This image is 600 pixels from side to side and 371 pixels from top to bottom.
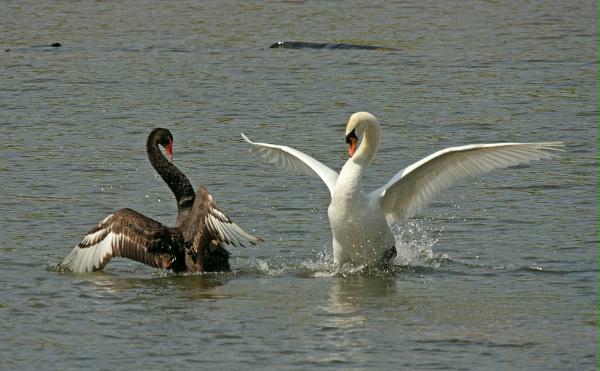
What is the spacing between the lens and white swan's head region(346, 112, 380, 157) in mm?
10156

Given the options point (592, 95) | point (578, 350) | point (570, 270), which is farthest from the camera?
point (592, 95)

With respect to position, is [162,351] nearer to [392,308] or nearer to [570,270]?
[392,308]

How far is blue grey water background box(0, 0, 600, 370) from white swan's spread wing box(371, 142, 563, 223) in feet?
1.53

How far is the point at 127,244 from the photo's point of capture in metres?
10.2

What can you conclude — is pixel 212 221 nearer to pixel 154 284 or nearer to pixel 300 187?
pixel 154 284

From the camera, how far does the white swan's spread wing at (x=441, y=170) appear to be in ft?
32.5

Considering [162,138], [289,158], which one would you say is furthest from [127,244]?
[289,158]

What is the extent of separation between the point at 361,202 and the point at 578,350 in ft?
8.42

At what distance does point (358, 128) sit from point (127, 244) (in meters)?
1.96

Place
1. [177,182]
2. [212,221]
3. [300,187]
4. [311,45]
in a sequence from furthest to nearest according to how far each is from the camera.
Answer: [311,45], [300,187], [177,182], [212,221]

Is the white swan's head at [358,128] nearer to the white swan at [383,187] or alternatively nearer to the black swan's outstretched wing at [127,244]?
the white swan at [383,187]

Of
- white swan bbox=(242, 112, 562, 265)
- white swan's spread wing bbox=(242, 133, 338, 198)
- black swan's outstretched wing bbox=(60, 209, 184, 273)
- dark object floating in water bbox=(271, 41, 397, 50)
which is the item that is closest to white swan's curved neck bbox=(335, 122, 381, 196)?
white swan bbox=(242, 112, 562, 265)

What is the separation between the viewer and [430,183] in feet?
34.2

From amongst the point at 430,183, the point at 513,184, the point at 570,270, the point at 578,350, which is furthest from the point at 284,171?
the point at 578,350
